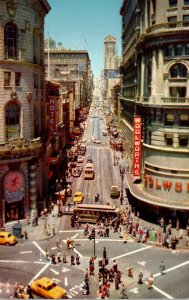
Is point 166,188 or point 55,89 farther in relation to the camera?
point 55,89

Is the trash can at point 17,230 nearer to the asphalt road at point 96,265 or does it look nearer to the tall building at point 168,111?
the asphalt road at point 96,265

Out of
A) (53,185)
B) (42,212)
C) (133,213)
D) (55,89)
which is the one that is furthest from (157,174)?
(55,89)

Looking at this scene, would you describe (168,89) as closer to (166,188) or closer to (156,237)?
(166,188)

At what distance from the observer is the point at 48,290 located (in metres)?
35.3

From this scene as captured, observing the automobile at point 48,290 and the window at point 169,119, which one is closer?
the automobile at point 48,290

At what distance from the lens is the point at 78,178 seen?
8475cm

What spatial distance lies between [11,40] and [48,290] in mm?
33326

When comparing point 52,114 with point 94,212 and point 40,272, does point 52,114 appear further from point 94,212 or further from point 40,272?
point 40,272

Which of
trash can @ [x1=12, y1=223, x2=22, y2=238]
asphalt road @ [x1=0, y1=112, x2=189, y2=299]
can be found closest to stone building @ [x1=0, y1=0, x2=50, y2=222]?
trash can @ [x1=12, y1=223, x2=22, y2=238]

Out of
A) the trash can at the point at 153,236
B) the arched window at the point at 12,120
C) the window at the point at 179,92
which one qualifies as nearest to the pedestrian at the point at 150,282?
the trash can at the point at 153,236

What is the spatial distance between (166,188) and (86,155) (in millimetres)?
61592

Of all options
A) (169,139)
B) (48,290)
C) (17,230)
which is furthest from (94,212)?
(48,290)

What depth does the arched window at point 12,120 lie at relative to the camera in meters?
54.0

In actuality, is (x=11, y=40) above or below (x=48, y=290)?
above
